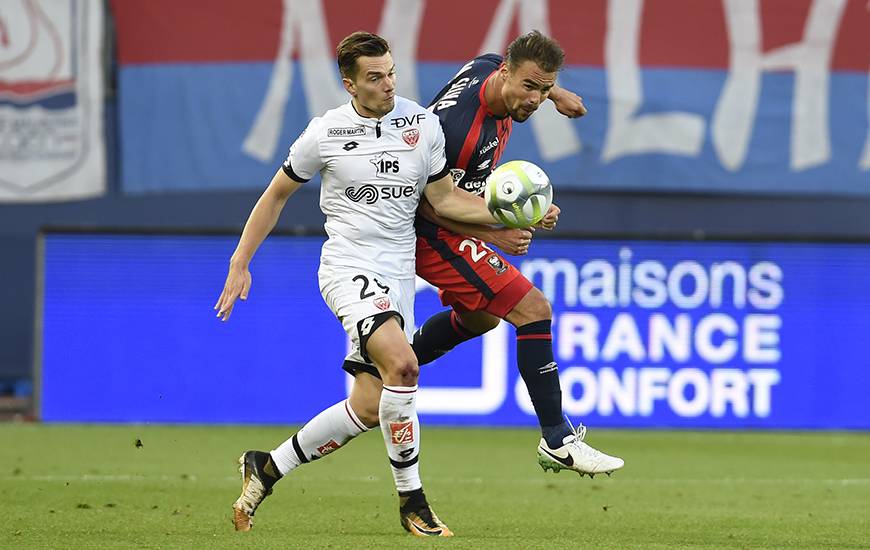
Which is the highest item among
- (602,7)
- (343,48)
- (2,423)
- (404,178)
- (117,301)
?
(602,7)

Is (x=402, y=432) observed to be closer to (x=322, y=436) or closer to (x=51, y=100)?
(x=322, y=436)

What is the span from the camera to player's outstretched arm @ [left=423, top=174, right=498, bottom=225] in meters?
7.19

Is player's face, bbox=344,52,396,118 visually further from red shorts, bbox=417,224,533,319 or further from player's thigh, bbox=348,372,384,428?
player's thigh, bbox=348,372,384,428

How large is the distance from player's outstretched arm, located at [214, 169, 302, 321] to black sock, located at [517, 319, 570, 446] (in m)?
1.26

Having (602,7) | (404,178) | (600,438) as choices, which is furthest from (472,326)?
(602,7)

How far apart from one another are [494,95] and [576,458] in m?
1.69

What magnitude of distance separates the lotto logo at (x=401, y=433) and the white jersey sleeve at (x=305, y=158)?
115 centimetres

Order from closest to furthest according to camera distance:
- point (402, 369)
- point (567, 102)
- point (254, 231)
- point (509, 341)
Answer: point (402, 369) → point (254, 231) → point (567, 102) → point (509, 341)

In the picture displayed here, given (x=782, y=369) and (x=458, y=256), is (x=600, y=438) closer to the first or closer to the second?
(x=782, y=369)

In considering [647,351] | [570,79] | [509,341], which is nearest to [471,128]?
[509,341]

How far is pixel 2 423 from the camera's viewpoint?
45.0ft

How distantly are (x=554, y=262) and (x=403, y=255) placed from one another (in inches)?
247

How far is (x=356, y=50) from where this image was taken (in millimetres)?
6883

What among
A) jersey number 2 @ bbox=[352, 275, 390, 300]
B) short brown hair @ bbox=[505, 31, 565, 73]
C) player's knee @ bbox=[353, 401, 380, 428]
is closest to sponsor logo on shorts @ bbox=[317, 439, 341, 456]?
player's knee @ bbox=[353, 401, 380, 428]
